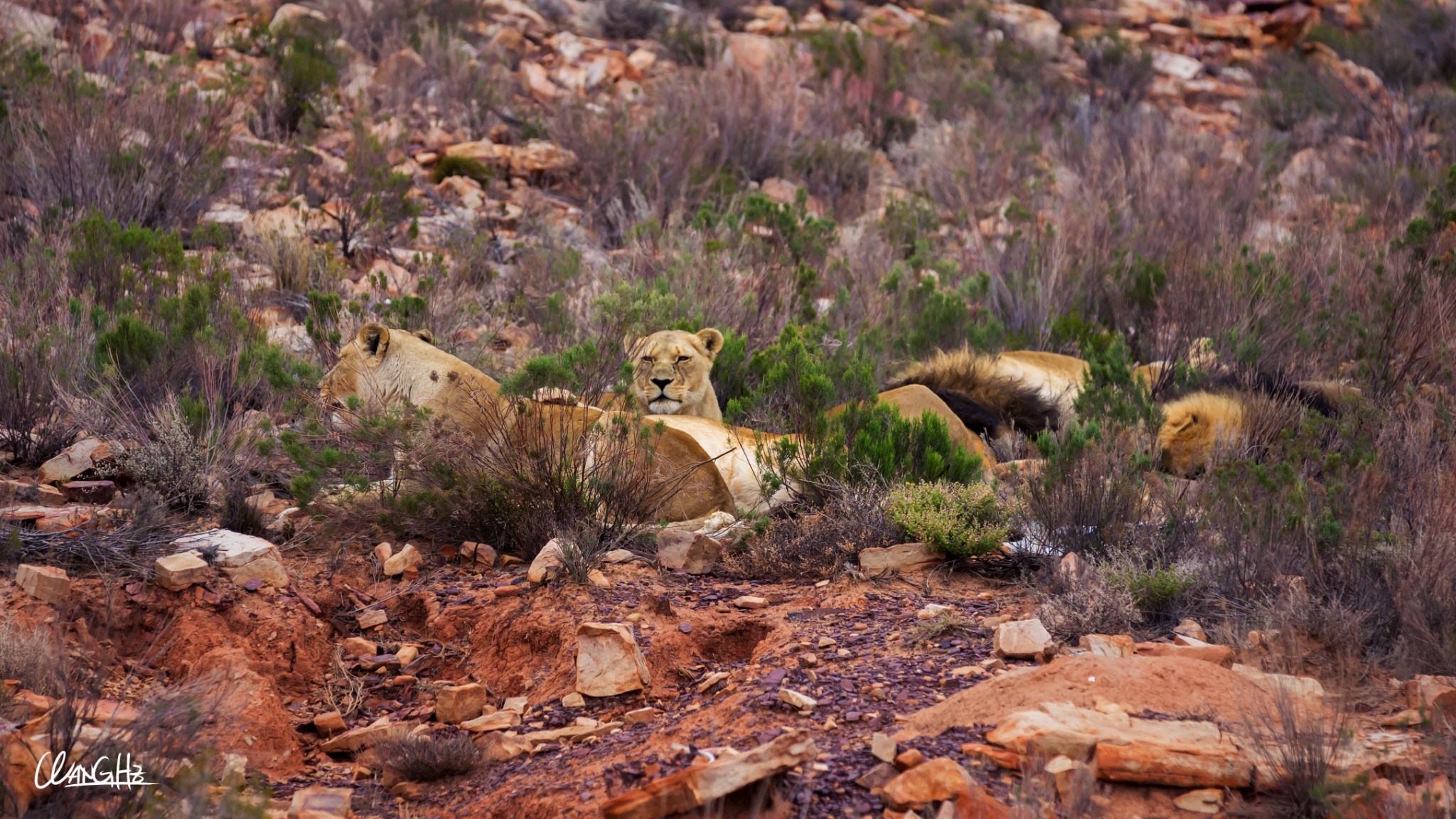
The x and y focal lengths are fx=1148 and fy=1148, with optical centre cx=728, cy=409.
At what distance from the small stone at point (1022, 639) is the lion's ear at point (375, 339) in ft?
12.1

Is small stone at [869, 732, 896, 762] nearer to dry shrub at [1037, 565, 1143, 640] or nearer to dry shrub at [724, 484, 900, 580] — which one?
dry shrub at [1037, 565, 1143, 640]

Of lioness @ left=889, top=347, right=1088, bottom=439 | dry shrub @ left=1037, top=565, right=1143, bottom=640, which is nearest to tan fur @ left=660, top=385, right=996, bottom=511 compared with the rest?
lioness @ left=889, top=347, right=1088, bottom=439

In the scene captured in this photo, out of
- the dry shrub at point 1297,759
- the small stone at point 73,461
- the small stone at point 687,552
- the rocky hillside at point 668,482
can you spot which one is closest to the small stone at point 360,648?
the rocky hillside at point 668,482

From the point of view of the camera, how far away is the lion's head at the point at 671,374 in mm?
6508

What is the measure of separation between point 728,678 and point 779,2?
1672 cm

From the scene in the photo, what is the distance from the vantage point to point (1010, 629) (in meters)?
3.81

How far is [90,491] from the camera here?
528 cm

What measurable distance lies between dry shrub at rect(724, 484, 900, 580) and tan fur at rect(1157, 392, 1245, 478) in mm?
1889

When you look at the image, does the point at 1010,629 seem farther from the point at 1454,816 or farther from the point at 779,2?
the point at 779,2

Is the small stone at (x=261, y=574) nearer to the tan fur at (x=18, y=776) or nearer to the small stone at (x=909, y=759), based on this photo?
the tan fur at (x=18, y=776)

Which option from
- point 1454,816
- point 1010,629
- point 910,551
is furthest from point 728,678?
point 1454,816

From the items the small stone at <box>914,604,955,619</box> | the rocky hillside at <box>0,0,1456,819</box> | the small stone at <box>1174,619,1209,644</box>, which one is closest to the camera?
the rocky hillside at <box>0,0,1456,819</box>

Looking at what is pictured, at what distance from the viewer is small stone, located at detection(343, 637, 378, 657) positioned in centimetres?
441

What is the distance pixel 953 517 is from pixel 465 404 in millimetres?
2491
